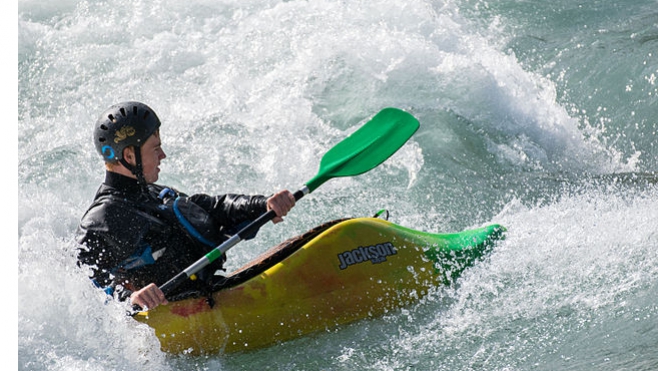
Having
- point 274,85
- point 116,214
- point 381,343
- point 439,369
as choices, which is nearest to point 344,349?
point 381,343

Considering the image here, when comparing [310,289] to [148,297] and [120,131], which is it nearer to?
[148,297]

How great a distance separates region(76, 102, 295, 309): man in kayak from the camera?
3.89m

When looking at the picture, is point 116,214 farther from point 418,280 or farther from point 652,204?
point 652,204

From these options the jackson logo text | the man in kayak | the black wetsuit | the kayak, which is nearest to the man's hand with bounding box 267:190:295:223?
the man in kayak

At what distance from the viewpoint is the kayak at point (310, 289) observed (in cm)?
404

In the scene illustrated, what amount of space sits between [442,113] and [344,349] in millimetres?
3435

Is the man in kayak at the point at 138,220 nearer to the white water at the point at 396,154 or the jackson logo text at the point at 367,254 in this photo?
the white water at the point at 396,154

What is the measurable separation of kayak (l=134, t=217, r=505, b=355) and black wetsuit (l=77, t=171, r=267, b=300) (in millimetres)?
175

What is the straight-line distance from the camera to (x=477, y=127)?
6.94 m

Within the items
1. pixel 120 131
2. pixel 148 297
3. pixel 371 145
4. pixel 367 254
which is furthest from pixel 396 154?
pixel 148 297

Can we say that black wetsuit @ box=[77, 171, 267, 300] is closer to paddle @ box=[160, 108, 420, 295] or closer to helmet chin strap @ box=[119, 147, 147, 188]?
helmet chin strap @ box=[119, 147, 147, 188]

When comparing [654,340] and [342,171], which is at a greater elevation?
[342,171]

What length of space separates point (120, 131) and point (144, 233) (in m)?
0.51

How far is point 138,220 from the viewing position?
12.9 feet
